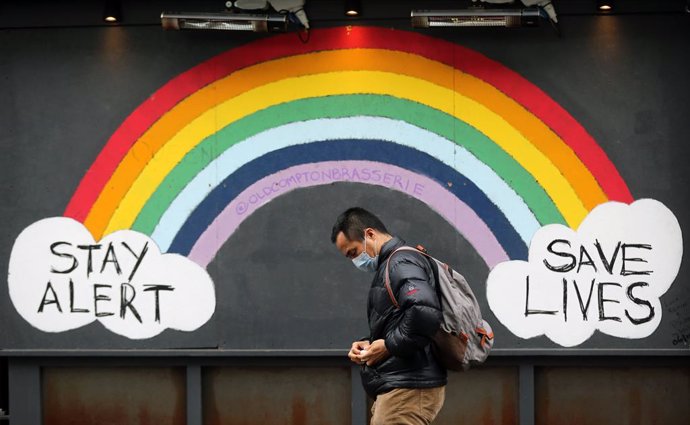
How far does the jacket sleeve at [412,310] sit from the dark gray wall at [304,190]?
7.74 ft

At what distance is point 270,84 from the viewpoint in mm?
7922

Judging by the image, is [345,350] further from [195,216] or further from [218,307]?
[195,216]

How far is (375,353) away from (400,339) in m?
0.21

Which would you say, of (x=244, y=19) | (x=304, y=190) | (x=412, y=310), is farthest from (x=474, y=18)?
(x=412, y=310)

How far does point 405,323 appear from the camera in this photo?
5.38 m

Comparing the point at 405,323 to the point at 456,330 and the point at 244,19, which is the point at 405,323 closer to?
the point at 456,330

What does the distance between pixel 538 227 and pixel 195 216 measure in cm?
267

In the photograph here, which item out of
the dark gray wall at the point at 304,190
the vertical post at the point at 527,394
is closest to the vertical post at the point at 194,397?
the dark gray wall at the point at 304,190

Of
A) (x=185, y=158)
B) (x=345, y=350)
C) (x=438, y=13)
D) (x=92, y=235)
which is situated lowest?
(x=345, y=350)

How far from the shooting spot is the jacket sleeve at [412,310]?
5340 millimetres

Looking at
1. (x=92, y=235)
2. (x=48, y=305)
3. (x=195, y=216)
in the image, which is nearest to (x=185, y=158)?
(x=195, y=216)

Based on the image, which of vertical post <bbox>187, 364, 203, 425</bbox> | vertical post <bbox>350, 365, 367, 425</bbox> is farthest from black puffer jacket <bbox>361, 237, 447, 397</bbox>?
vertical post <bbox>187, 364, 203, 425</bbox>

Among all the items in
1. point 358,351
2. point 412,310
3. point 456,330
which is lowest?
point 358,351

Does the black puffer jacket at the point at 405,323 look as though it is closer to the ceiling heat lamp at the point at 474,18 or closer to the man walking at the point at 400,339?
the man walking at the point at 400,339
